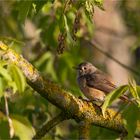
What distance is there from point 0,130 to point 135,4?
7197 millimetres

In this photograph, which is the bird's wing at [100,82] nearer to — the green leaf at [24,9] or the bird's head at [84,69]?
the bird's head at [84,69]

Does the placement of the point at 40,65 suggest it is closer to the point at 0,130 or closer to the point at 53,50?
the point at 53,50

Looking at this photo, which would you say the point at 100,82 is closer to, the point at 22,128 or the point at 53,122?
the point at 53,122

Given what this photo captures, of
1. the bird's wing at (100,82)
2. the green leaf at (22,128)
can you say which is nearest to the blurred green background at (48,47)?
the green leaf at (22,128)

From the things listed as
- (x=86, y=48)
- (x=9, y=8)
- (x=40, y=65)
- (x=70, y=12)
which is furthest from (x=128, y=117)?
(x=86, y=48)

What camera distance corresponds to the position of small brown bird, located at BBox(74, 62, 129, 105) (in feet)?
27.1

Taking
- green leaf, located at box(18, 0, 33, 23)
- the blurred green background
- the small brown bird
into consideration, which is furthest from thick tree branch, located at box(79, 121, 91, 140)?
the small brown bird

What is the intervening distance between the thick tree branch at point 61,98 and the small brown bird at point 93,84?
1848 millimetres

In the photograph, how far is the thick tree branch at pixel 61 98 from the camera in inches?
210

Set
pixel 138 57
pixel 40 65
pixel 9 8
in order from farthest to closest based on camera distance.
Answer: pixel 138 57 < pixel 9 8 < pixel 40 65

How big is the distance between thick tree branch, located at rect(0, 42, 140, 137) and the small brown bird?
1.85 metres

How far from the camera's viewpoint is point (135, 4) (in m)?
12.0

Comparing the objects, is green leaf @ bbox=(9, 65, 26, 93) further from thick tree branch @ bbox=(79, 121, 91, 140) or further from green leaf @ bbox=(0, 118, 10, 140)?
thick tree branch @ bbox=(79, 121, 91, 140)

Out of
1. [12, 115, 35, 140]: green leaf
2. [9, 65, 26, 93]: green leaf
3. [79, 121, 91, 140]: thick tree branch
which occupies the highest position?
[9, 65, 26, 93]: green leaf
